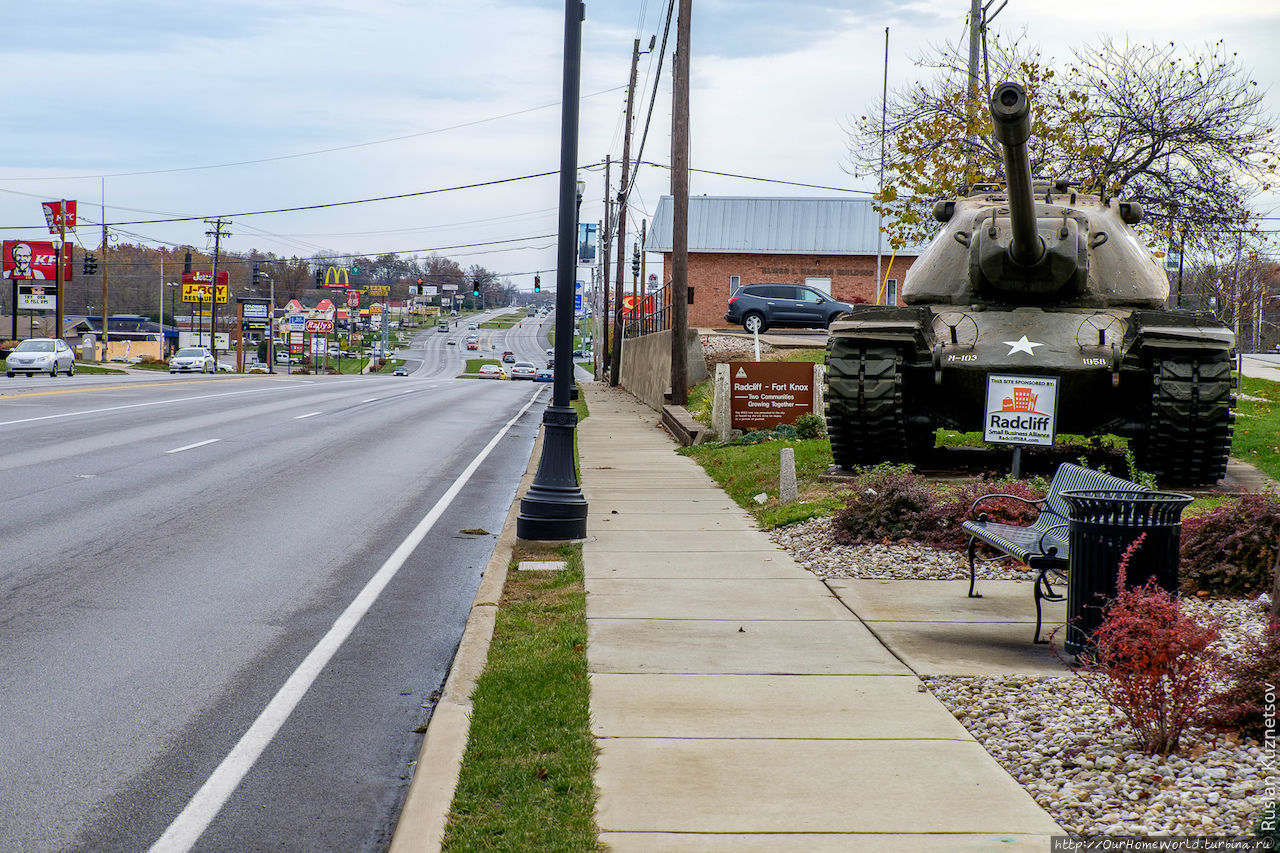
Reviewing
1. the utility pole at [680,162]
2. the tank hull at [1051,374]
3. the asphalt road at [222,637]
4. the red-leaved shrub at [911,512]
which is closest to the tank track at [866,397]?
the tank hull at [1051,374]

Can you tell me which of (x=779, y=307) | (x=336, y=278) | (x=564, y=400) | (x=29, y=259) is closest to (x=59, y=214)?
(x=29, y=259)

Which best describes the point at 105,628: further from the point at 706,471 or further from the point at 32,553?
the point at 706,471

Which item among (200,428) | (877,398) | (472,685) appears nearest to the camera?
(472,685)

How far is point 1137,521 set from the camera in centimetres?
613

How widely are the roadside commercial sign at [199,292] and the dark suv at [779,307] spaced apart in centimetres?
7746

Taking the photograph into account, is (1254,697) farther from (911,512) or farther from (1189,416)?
(1189,416)

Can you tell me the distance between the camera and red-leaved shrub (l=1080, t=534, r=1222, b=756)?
4.73m

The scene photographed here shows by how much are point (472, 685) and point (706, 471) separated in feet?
36.6

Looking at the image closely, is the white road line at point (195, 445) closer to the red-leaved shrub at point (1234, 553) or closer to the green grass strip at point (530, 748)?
the green grass strip at point (530, 748)

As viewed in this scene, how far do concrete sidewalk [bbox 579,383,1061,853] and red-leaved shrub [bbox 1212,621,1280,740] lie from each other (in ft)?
3.26

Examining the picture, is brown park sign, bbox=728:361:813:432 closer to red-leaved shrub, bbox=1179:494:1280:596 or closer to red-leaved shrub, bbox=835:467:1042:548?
red-leaved shrub, bbox=835:467:1042:548

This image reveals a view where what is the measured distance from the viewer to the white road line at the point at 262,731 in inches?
175

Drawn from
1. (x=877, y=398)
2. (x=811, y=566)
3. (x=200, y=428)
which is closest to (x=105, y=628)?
(x=811, y=566)

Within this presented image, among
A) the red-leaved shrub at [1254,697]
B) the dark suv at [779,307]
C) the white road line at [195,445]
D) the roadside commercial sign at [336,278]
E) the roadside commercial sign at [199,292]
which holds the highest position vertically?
the roadside commercial sign at [336,278]
